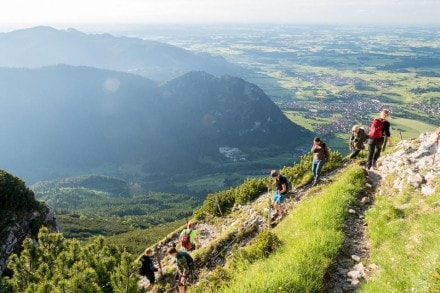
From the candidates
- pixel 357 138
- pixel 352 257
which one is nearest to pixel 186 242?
pixel 352 257

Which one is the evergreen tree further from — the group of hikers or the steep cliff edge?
the steep cliff edge

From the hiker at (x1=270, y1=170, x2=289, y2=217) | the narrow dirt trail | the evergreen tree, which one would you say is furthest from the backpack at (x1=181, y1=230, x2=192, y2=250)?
the narrow dirt trail

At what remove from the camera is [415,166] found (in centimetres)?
2380

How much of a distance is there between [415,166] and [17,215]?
70.2 meters

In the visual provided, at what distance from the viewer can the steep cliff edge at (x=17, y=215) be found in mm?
63812

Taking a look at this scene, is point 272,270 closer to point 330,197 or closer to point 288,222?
point 288,222

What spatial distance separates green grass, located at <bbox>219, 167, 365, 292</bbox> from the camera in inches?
482

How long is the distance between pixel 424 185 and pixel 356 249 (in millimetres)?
7412

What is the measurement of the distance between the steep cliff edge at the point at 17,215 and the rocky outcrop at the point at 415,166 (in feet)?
194

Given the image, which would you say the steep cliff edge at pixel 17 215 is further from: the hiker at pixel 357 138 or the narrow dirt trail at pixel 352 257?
the narrow dirt trail at pixel 352 257

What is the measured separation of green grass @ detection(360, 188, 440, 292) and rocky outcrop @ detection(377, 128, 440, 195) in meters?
1.02

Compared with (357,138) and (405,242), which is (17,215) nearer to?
(357,138)

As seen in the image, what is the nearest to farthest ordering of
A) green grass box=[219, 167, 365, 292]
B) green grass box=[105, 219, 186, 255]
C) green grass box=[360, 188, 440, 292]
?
1. green grass box=[360, 188, 440, 292]
2. green grass box=[219, 167, 365, 292]
3. green grass box=[105, 219, 186, 255]

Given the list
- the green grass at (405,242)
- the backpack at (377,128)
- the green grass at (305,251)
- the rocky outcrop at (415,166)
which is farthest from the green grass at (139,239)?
the green grass at (405,242)
